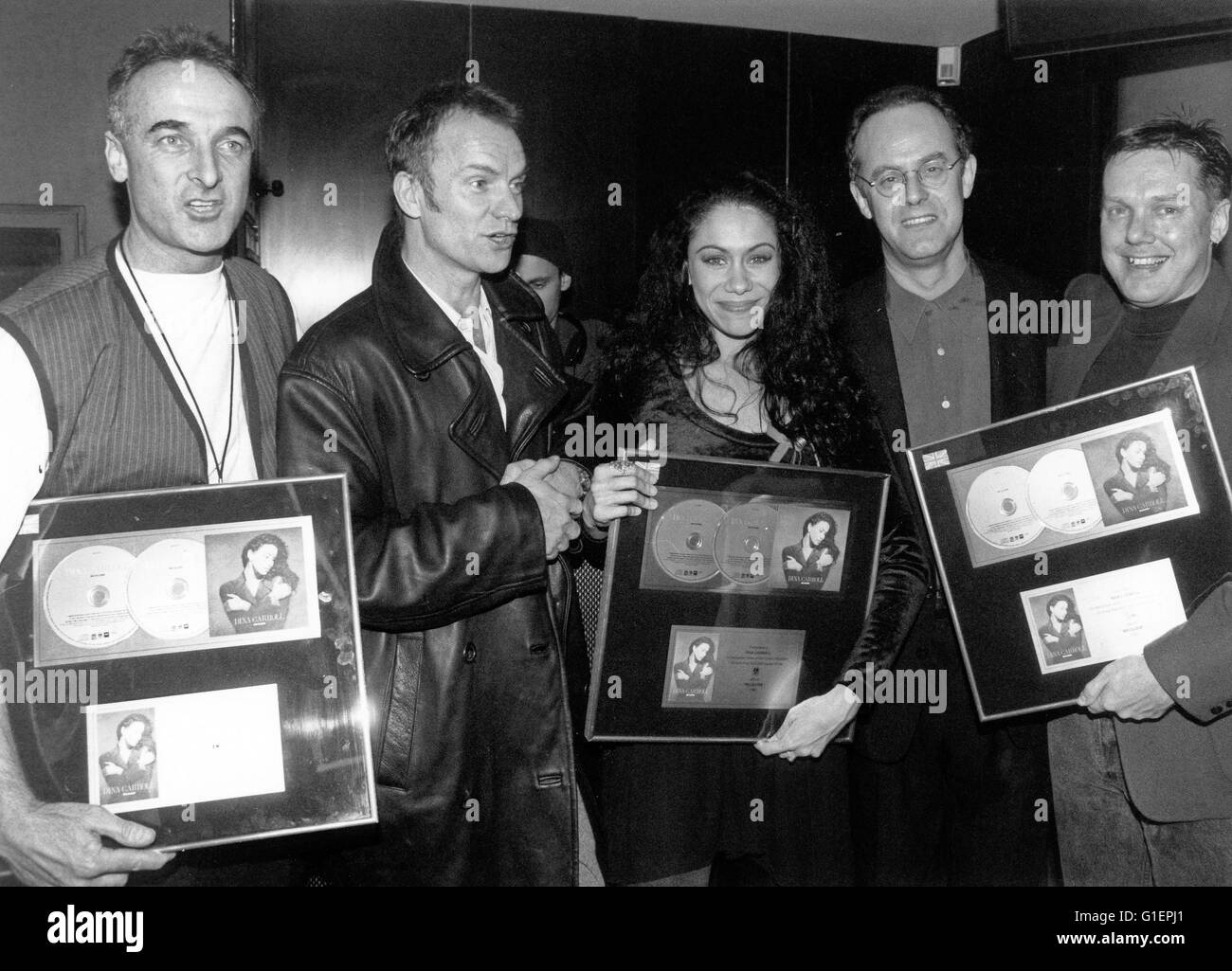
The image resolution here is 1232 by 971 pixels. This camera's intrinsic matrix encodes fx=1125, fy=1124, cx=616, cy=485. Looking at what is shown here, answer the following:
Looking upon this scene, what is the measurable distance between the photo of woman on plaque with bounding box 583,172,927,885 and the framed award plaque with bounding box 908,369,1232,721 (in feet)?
0.43

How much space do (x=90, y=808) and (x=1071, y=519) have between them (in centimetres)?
156

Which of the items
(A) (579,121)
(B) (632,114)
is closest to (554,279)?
(A) (579,121)

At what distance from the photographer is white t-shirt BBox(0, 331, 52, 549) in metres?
1.57

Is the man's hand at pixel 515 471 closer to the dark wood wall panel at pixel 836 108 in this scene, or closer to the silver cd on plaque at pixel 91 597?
the silver cd on plaque at pixel 91 597

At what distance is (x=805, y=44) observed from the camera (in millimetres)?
4363

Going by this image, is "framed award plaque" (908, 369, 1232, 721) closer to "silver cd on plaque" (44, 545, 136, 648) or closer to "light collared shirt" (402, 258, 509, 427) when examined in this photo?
→ "light collared shirt" (402, 258, 509, 427)

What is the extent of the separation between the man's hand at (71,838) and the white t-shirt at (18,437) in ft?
1.24

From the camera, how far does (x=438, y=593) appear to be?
5.82 ft

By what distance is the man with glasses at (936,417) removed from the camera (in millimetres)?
2078

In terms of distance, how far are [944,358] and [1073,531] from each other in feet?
1.47

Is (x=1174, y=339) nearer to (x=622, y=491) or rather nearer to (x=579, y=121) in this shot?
(x=622, y=491)

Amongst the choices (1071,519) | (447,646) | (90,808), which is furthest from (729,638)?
(90,808)

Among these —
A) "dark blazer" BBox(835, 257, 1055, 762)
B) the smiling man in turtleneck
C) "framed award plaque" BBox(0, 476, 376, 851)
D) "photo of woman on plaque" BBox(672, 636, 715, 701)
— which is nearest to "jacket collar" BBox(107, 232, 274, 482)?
"framed award plaque" BBox(0, 476, 376, 851)

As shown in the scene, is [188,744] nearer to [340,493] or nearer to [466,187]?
[340,493]
